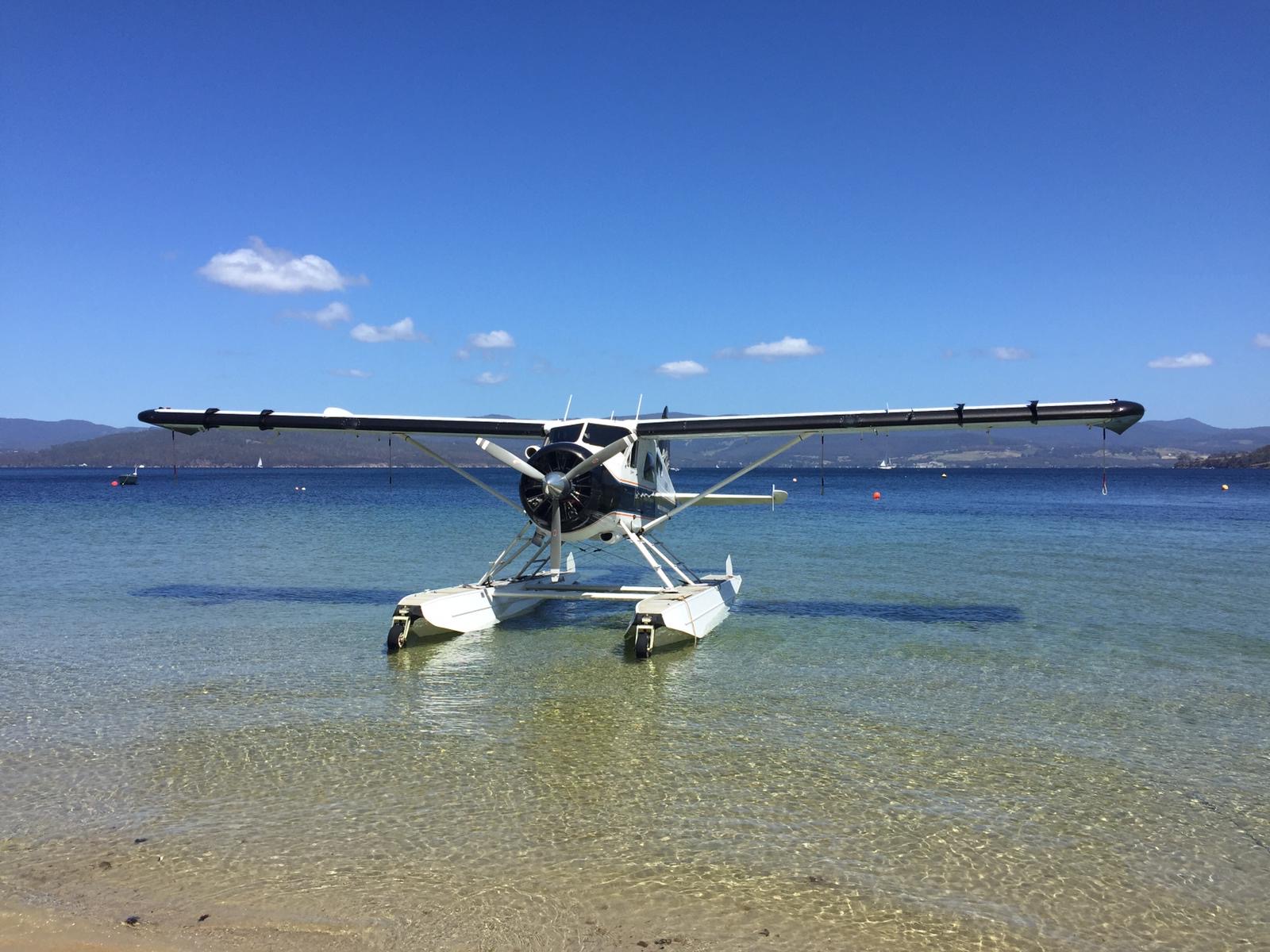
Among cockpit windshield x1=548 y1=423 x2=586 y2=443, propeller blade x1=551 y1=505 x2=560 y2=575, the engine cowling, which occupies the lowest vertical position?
propeller blade x1=551 y1=505 x2=560 y2=575

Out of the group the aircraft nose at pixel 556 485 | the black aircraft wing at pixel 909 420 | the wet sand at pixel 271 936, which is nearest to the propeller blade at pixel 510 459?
the aircraft nose at pixel 556 485

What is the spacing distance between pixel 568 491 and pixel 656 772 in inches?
214

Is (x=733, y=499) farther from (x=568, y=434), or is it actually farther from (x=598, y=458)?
(x=598, y=458)

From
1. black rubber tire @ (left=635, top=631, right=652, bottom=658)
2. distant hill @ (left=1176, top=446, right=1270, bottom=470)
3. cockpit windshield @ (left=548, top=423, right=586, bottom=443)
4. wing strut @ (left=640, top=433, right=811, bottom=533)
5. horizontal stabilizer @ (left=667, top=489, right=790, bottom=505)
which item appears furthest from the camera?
distant hill @ (left=1176, top=446, right=1270, bottom=470)

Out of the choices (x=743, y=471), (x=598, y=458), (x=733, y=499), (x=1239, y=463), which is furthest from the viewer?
(x=1239, y=463)

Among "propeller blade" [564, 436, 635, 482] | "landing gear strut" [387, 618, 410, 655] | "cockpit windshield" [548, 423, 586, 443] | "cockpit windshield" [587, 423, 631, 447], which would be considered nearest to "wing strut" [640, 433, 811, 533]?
"cockpit windshield" [587, 423, 631, 447]

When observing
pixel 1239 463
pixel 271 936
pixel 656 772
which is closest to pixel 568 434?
pixel 656 772

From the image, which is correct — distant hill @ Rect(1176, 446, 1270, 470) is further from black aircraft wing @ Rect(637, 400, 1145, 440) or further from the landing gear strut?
the landing gear strut

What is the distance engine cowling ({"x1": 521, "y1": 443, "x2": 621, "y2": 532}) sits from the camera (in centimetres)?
1162

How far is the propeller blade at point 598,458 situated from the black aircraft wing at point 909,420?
182 centimetres

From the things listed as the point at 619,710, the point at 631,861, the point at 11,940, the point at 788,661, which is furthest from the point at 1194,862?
the point at 11,940

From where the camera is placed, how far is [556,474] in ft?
37.8

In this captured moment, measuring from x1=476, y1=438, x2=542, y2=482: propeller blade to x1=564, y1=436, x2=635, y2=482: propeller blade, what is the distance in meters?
0.46

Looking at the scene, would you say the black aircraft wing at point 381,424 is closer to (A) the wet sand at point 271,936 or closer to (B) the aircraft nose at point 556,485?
(B) the aircraft nose at point 556,485
